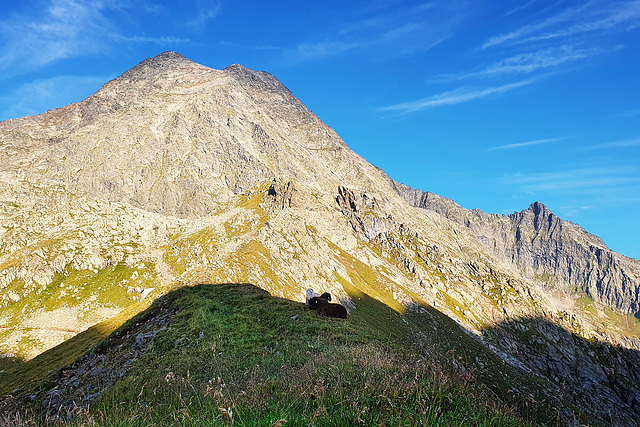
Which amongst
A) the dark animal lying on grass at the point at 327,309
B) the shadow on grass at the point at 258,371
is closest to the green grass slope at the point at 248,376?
the shadow on grass at the point at 258,371

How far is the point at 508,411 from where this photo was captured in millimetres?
6852

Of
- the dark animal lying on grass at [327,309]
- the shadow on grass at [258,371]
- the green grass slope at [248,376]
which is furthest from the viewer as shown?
the dark animal lying on grass at [327,309]

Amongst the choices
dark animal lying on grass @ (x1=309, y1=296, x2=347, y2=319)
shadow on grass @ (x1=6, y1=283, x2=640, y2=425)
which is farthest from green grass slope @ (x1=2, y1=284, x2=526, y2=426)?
dark animal lying on grass @ (x1=309, y1=296, x2=347, y2=319)

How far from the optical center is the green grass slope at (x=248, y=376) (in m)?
5.97

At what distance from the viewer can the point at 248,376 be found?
12383mm

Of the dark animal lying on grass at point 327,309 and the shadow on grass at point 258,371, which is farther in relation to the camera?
the dark animal lying on grass at point 327,309

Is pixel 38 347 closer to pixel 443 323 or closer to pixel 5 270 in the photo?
pixel 5 270

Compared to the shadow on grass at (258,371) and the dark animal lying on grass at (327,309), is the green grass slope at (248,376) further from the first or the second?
the dark animal lying on grass at (327,309)

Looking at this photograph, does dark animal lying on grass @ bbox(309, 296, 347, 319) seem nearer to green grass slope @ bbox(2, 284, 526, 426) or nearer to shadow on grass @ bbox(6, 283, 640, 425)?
shadow on grass @ bbox(6, 283, 640, 425)

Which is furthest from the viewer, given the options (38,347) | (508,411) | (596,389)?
(596,389)

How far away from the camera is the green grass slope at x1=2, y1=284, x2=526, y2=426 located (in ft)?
19.6

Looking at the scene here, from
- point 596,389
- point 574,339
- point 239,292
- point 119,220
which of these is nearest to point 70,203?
point 119,220

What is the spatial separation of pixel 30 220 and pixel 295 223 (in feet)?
385

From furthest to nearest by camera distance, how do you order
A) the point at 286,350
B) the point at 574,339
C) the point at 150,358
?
the point at 574,339, the point at 150,358, the point at 286,350
